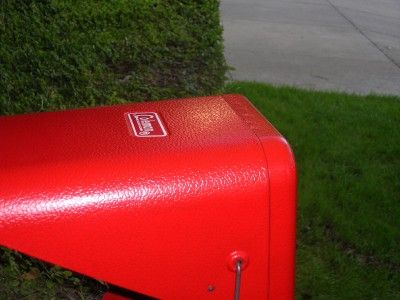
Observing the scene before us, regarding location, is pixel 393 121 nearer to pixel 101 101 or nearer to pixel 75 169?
pixel 101 101

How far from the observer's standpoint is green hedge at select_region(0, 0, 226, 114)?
9.97ft

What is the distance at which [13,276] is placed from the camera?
2.34 m

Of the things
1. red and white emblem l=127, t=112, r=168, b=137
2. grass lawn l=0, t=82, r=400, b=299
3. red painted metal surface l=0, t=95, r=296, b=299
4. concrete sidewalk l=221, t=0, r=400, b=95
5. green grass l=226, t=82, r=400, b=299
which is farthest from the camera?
concrete sidewalk l=221, t=0, r=400, b=95

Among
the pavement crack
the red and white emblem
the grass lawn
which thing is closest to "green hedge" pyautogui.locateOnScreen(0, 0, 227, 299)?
the grass lawn

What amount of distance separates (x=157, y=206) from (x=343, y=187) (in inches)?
105

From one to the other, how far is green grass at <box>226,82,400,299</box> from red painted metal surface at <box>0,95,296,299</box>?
149 cm

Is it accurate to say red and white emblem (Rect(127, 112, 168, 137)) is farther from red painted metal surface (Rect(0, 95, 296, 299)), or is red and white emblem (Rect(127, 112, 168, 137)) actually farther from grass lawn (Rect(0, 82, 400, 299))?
grass lawn (Rect(0, 82, 400, 299))

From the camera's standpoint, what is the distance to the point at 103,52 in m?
3.13

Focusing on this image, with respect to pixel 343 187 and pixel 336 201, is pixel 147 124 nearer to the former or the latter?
pixel 336 201

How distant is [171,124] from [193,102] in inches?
9.3

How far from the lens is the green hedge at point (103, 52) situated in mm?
3039

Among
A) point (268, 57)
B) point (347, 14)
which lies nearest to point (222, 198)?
point (268, 57)

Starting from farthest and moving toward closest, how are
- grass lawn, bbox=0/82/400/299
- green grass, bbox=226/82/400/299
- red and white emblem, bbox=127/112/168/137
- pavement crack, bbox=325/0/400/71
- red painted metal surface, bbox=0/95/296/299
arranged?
1. pavement crack, bbox=325/0/400/71
2. green grass, bbox=226/82/400/299
3. grass lawn, bbox=0/82/400/299
4. red and white emblem, bbox=127/112/168/137
5. red painted metal surface, bbox=0/95/296/299

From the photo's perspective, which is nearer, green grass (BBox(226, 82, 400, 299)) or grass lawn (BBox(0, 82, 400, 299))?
grass lawn (BBox(0, 82, 400, 299))
